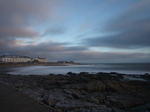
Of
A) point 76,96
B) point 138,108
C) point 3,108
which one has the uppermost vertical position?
point 3,108

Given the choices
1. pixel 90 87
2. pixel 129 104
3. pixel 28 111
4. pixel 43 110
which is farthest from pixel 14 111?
pixel 90 87

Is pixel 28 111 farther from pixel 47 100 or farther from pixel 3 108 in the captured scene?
pixel 47 100

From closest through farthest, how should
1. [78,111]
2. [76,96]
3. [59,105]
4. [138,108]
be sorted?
1. [78,111]
2. [59,105]
3. [138,108]
4. [76,96]

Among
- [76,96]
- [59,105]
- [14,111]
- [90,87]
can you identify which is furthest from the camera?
[90,87]

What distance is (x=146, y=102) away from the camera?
8289 mm

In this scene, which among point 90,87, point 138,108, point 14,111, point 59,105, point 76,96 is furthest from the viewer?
point 90,87

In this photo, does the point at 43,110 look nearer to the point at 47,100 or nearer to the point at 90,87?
the point at 47,100

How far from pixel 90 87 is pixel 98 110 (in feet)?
18.4

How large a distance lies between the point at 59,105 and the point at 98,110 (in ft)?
6.43

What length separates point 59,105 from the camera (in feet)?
18.9

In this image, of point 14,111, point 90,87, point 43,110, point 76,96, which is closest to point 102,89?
point 90,87

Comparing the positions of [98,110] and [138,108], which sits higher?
[98,110]

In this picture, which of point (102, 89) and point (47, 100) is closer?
point (47, 100)

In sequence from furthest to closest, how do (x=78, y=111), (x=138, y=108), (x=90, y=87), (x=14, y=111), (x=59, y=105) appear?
(x=90, y=87), (x=138, y=108), (x=59, y=105), (x=78, y=111), (x=14, y=111)
